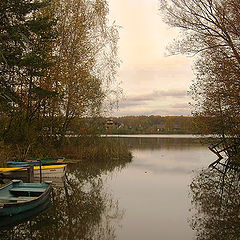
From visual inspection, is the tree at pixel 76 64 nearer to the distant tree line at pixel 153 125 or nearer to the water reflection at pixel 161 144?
the water reflection at pixel 161 144

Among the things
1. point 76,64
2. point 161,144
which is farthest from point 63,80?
point 161,144

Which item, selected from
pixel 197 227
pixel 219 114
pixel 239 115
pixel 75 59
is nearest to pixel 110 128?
pixel 75 59

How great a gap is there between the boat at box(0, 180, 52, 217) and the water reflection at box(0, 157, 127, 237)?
417mm

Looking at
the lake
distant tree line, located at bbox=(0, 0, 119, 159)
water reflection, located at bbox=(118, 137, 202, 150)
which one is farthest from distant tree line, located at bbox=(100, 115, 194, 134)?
the lake

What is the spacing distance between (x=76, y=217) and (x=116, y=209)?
1663 millimetres

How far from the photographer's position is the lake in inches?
311

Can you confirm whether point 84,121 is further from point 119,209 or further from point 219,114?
point 119,209

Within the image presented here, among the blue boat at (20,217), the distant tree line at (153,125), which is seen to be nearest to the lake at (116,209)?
the blue boat at (20,217)

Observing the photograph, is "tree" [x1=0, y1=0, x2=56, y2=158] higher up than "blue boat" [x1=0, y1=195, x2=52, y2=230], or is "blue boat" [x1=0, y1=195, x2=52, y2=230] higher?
"tree" [x1=0, y1=0, x2=56, y2=158]

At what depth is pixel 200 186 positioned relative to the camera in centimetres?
1411

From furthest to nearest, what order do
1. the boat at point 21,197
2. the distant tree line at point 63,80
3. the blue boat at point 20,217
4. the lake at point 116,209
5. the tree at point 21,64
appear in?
the distant tree line at point 63,80, the tree at point 21,64, the boat at point 21,197, the blue boat at point 20,217, the lake at point 116,209

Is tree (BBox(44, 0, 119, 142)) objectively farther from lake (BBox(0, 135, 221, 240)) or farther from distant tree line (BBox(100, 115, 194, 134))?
distant tree line (BBox(100, 115, 194, 134))

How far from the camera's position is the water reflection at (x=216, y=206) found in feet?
26.1

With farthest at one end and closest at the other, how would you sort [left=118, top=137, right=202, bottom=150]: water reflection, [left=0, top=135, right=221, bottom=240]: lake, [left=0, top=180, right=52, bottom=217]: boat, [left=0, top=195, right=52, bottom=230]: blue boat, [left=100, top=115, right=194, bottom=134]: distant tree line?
[left=100, top=115, right=194, bottom=134]: distant tree line < [left=118, top=137, right=202, bottom=150]: water reflection < [left=0, top=180, right=52, bottom=217]: boat < [left=0, top=195, right=52, bottom=230]: blue boat < [left=0, top=135, right=221, bottom=240]: lake
